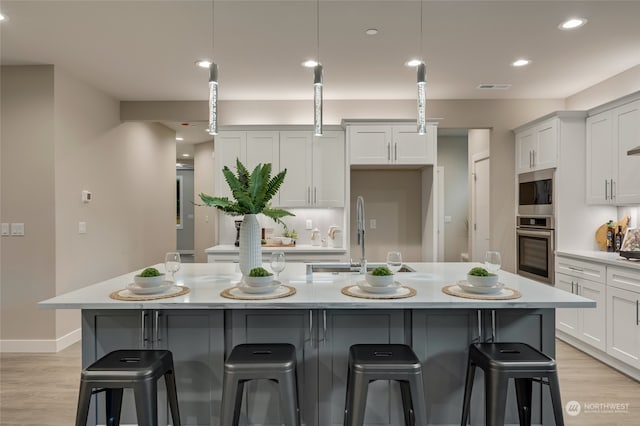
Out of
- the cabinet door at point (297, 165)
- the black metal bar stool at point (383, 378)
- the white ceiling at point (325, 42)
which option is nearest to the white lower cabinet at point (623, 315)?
the white ceiling at point (325, 42)

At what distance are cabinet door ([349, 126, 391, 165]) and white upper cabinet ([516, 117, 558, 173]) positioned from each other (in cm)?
160

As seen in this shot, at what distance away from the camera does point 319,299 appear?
1.95 meters

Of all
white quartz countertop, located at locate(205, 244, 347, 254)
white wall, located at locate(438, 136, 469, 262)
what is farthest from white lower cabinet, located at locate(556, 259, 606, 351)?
white wall, located at locate(438, 136, 469, 262)

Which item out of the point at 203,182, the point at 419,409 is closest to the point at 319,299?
the point at 419,409

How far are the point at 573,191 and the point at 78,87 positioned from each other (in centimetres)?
518

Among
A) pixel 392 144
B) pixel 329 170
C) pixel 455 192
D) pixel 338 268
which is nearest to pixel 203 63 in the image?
pixel 329 170

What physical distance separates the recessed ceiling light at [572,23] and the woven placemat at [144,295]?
10.4 ft

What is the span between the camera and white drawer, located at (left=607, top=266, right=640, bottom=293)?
3.08 m

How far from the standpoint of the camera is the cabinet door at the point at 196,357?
7.18ft

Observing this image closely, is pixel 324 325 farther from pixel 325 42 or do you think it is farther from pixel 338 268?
pixel 325 42

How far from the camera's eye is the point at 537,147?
4426 millimetres

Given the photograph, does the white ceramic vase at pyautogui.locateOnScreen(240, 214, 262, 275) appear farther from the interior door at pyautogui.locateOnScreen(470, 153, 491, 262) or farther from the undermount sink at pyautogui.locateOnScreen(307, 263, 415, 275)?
the interior door at pyautogui.locateOnScreen(470, 153, 491, 262)

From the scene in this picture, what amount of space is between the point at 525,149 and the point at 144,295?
14.4 ft

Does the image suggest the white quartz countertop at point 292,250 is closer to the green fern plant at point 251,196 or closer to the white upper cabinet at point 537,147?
the green fern plant at point 251,196
